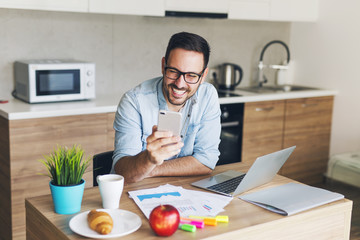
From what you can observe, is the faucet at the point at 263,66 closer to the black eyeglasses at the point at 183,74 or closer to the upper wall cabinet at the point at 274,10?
the upper wall cabinet at the point at 274,10

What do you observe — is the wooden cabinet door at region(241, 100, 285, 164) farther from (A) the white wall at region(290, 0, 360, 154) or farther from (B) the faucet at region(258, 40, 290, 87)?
(A) the white wall at region(290, 0, 360, 154)

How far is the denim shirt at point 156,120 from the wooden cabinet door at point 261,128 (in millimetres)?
1608

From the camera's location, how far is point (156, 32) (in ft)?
12.8

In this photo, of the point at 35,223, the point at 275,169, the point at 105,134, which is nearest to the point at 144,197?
the point at 35,223

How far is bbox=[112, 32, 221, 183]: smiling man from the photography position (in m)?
1.94

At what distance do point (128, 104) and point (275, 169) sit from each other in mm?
713

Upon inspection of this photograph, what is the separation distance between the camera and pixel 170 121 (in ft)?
5.16

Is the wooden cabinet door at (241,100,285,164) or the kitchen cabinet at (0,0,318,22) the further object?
the wooden cabinet door at (241,100,285,164)

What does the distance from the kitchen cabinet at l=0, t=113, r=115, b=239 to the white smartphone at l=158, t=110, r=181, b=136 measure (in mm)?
1543

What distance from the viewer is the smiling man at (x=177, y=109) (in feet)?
6.38

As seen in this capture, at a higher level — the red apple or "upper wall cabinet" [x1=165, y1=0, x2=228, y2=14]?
"upper wall cabinet" [x1=165, y1=0, x2=228, y2=14]

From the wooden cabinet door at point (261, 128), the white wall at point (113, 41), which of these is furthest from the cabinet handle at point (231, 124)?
the white wall at point (113, 41)

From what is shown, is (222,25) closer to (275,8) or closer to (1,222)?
(275,8)

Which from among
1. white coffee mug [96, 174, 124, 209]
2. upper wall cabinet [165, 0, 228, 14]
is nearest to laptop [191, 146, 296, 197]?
white coffee mug [96, 174, 124, 209]
